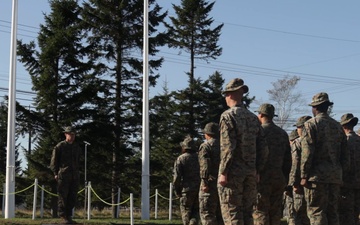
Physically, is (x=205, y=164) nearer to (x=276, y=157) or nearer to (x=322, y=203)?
(x=276, y=157)

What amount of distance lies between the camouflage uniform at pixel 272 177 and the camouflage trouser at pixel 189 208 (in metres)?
2.64

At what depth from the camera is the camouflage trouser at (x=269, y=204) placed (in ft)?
33.7

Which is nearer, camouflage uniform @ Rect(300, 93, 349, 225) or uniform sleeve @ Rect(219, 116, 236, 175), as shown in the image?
uniform sleeve @ Rect(219, 116, 236, 175)

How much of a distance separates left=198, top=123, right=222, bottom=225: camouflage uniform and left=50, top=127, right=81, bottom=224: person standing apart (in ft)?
13.8

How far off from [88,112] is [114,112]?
87.4 inches

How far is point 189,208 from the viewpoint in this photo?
508 inches

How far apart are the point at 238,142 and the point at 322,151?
5.87ft

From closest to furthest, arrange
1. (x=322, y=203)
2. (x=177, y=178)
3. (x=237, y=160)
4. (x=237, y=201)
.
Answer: (x=237, y=201)
(x=237, y=160)
(x=322, y=203)
(x=177, y=178)

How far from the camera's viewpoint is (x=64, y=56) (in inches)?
1017

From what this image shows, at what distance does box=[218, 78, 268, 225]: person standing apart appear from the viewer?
27.2 ft

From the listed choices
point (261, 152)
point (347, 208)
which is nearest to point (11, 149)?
point (347, 208)

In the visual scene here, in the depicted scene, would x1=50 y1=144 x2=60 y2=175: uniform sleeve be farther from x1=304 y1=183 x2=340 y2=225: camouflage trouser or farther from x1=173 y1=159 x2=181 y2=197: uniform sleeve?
x1=304 y1=183 x2=340 y2=225: camouflage trouser

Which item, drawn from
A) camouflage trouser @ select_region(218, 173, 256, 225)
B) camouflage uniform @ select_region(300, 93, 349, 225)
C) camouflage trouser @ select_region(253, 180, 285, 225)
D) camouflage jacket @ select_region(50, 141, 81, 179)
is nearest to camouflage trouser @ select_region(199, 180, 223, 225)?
camouflage trouser @ select_region(253, 180, 285, 225)

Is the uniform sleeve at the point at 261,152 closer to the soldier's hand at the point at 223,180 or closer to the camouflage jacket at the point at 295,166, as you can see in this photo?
the soldier's hand at the point at 223,180
